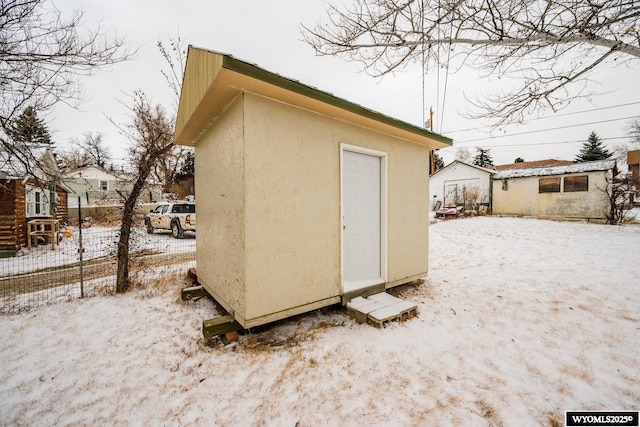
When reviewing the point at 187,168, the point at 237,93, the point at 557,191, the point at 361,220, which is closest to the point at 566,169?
the point at 557,191

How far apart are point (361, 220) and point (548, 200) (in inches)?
689

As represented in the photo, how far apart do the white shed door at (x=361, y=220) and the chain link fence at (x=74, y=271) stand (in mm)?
4087

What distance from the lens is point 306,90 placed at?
2857mm

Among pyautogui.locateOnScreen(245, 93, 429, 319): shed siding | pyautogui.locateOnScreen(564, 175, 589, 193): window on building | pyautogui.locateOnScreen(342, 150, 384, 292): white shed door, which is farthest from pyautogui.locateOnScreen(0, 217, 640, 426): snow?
pyautogui.locateOnScreen(564, 175, 589, 193): window on building

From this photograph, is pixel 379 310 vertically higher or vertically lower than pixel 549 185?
lower

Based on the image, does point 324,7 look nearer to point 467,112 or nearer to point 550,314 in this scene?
point 467,112

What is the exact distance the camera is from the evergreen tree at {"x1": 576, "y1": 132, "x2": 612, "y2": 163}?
30.8 meters

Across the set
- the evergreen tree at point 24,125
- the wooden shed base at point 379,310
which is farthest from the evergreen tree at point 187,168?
the wooden shed base at point 379,310

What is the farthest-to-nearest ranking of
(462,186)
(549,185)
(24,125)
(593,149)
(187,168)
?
(593,149), (187,168), (462,186), (549,185), (24,125)

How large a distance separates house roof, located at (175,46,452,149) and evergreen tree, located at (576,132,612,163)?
136 feet

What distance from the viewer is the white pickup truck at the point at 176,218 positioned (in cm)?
1159

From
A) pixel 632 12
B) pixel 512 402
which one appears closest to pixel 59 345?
pixel 512 402

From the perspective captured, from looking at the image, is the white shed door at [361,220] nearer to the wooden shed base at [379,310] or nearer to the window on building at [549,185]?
the wooden shed base at [379,310]

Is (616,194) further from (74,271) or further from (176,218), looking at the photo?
(74,271)
